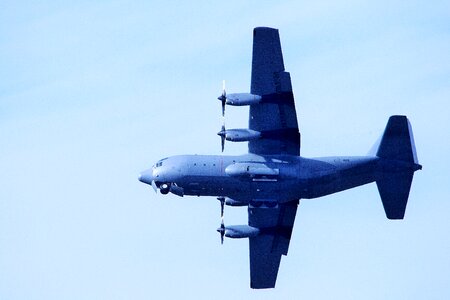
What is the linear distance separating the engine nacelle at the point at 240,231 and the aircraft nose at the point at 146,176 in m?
7.20

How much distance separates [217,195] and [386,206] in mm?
12556

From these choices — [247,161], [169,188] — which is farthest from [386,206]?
[169,188]

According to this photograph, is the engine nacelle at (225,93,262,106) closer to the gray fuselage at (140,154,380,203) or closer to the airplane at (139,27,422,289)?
the airplane at (139,27,422,289)

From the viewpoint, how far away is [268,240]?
87.6 m

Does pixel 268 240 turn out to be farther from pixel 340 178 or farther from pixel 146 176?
pixel 146 176

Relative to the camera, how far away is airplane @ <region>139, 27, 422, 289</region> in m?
80.5

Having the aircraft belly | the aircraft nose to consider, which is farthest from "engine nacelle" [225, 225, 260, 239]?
the aircraft nose

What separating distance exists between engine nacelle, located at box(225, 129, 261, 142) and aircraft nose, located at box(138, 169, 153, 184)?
686 cm

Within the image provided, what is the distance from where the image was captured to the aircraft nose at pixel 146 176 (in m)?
83.5

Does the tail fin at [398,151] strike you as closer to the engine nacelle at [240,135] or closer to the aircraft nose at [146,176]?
the engine nacelle at [240,135]

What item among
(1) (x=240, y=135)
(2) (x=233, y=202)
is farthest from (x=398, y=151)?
(2) (x=233, y=202)

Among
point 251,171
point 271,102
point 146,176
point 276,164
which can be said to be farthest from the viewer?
point 146,176

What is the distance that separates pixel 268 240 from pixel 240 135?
1093 cm

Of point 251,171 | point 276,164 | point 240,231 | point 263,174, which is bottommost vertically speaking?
point 240,231
